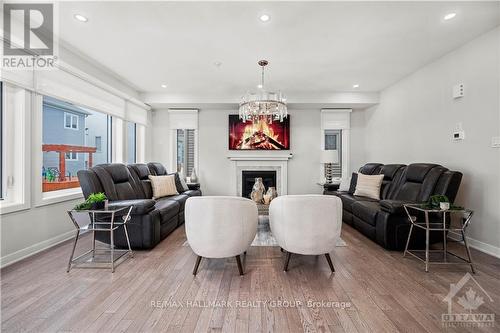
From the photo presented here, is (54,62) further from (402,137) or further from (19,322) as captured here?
(402,137)

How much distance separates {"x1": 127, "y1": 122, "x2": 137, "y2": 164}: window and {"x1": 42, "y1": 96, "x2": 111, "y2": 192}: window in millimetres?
610

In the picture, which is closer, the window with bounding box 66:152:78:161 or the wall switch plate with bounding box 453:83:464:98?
the wall switch plate with bounding box 453:83:464:98

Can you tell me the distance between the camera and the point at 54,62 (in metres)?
2.96

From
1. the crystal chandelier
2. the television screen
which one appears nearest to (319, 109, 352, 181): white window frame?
the television screen

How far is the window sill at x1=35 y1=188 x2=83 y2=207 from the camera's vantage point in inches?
113

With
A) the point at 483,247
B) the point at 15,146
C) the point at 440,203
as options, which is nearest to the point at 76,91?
the point at 15,146

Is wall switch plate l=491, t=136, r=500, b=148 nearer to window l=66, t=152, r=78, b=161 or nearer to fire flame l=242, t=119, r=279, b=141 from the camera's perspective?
fire flame l=242, t=119, r=279, b=141

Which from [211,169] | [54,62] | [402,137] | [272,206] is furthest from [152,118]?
[402,137]

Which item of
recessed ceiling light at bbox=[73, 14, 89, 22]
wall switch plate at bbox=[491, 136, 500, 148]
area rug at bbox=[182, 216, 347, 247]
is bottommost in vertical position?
area rug at bbox=[182, 216, 347, 247]

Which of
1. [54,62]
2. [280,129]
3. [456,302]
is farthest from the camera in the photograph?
[280,129]

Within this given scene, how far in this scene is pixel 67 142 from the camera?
3541 mm

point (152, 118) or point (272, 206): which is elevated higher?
point (152, 118)

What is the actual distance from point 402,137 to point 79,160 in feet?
19.3

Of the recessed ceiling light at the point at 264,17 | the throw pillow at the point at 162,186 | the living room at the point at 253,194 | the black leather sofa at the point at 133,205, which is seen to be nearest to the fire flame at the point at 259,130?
the living room at the point at 253,194
